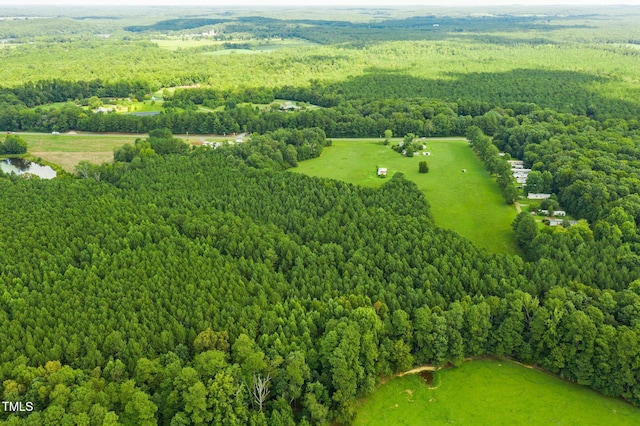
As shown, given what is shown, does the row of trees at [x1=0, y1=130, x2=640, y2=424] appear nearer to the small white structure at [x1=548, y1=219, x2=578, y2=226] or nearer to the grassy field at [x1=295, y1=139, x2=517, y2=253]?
the small white structure at [x1=548, y1=219, x2=578, y2=226]

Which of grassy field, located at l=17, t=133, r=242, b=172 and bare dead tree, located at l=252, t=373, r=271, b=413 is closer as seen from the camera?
bare dead tree, located at l=252, t=373, r=271, b=413

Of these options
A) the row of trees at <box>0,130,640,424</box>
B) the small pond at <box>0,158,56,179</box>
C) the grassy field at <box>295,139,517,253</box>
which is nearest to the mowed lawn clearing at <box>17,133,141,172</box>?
the small pond at <box>0,158,56,179</box>

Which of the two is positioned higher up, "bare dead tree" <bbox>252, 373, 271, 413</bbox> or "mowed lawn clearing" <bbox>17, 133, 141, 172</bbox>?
"mowed lawn clearing" <bbox>17, 133, 141, 172</bbox>

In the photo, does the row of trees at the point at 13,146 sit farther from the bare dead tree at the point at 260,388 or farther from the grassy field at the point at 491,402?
the grassy field at the point at 491,402

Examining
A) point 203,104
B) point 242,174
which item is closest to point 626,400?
point 242,174

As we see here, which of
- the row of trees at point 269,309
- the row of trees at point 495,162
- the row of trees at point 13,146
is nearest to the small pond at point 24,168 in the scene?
the row of trees at point 13,146
